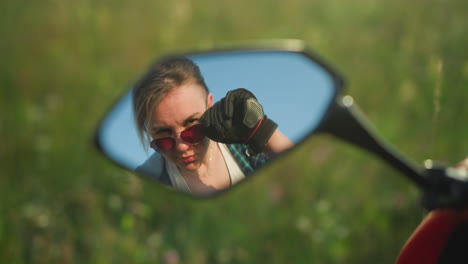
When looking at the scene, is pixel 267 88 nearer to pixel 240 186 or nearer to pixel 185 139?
pixel 185 139

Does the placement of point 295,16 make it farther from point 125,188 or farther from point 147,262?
point 147,262

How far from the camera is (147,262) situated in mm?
1790

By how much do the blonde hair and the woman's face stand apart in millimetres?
15

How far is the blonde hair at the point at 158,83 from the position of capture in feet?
2.83

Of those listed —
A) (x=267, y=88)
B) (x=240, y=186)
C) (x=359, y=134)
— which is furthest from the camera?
(x=240, y=186)

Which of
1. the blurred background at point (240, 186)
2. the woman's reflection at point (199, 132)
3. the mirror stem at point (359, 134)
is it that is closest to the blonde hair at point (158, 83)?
the woman's reflection at point (199, 132)

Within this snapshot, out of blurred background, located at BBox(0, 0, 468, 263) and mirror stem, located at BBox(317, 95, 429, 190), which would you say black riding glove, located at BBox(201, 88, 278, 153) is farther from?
blurred background, located at BBox(0, 0, 468, 263)

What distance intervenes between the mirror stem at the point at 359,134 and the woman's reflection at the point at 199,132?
99 mm

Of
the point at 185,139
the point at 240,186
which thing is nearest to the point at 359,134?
the point at 185,139

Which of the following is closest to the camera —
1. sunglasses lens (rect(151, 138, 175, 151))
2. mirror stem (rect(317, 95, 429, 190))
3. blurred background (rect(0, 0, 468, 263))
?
mirror stem (rect(317, 95, 429, 190))

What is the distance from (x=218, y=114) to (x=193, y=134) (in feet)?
0.17

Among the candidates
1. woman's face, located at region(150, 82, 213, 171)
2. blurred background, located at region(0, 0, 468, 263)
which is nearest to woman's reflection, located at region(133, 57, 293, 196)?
woman's face, located at region(150, 82, 213, 171)

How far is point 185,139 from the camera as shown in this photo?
82 centimetres

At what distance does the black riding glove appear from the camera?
0.81m
